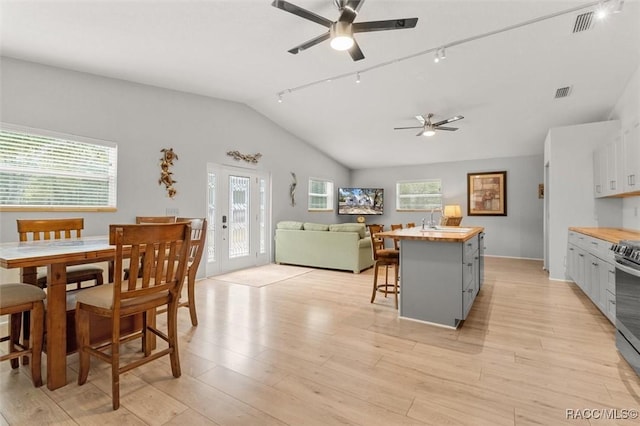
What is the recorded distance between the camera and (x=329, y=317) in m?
3.26

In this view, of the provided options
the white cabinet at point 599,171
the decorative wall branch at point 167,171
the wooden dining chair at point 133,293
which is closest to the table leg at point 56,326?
the wooden dining chair at point 133,293

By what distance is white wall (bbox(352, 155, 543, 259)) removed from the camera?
6.96m

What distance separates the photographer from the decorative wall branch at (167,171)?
15.2 ft

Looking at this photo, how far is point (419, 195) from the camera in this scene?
27.6 ft

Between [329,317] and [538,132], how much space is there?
18.2 ft

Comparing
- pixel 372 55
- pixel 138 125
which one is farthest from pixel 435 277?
pixel 138 125

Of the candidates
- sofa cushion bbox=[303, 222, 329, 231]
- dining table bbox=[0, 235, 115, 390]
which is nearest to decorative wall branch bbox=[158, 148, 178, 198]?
sofa cushion bbox=[303, 222, 329, 231]

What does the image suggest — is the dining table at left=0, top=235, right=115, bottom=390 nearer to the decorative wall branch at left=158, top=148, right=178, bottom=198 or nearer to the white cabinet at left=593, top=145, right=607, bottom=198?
the decorative wall branch at left=158, top=148, right=178, bottom=198

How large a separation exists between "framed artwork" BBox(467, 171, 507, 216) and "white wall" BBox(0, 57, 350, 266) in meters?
4.90

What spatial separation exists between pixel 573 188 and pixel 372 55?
12.4 ft

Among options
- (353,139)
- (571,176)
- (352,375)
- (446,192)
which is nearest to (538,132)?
(571,176)

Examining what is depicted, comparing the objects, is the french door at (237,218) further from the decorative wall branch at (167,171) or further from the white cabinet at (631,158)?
the white cabinet at (631,158)

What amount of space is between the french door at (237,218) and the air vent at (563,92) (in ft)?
16.9

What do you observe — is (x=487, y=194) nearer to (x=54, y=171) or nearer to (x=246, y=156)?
(x=246, y=156)
